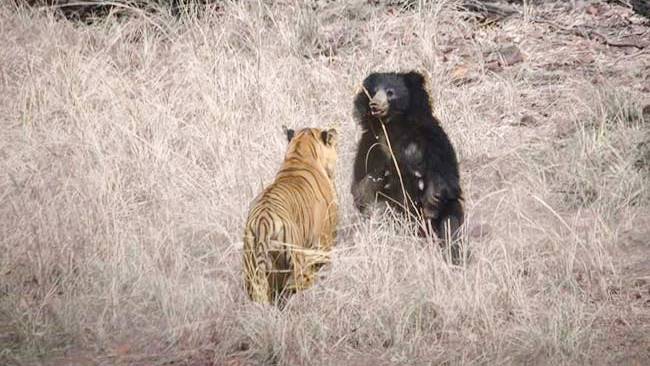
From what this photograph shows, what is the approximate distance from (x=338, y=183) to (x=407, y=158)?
750 millimetres

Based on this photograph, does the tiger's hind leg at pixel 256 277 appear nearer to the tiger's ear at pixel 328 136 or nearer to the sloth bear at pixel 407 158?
the tiger's ear at pixel 328 136

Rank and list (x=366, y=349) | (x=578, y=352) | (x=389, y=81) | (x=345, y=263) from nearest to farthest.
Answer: (x=578, y=352), (x=366, y=349), (x=345, y=263), (x=389, y=81)

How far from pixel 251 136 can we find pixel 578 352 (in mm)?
3584

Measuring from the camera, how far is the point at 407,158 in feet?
23.6

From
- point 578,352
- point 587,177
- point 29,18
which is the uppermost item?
point 29,18

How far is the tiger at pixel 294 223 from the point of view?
5.71m

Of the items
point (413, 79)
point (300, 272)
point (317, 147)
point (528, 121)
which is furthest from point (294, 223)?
point (528, 121)

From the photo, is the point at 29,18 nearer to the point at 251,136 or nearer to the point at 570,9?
the point at 251,136

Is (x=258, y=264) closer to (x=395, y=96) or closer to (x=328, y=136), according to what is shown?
(x=328, y=136)

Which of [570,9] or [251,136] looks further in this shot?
[570,9]

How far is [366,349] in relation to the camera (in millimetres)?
5828

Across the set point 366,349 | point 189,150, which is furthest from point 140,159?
point 366,349

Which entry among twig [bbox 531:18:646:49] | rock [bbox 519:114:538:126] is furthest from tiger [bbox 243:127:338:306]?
twig [bbox 531:18:646:49]

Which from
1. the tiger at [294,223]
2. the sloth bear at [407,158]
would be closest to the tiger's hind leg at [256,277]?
the tiger at [294,223]
